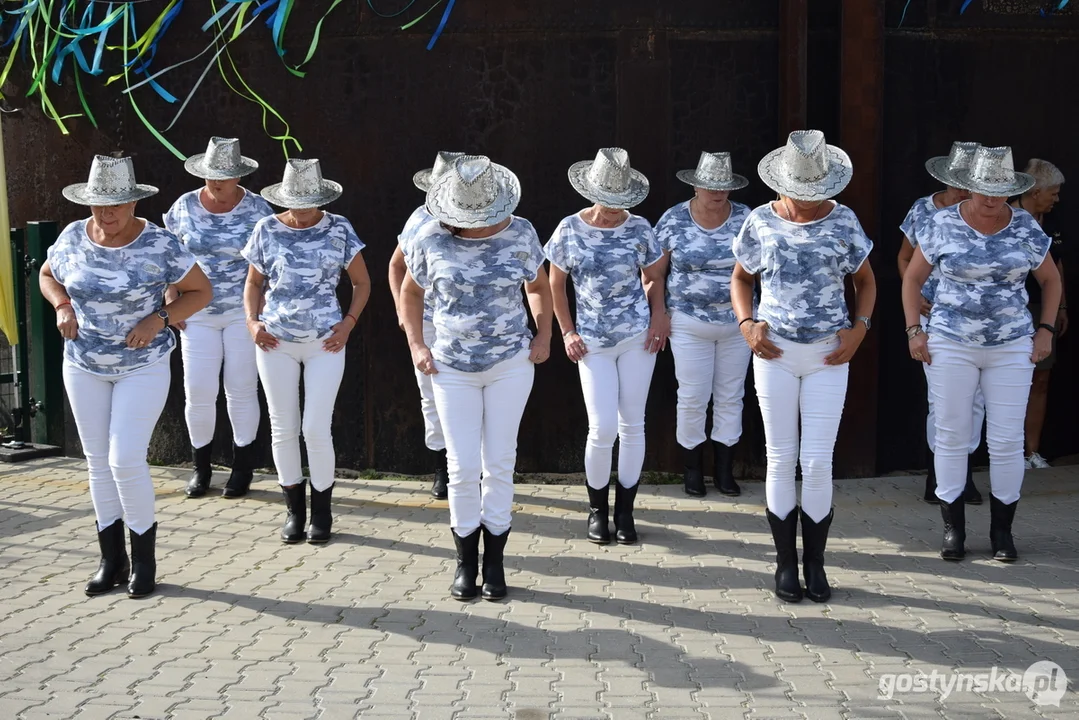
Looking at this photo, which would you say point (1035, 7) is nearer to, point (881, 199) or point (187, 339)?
point (881, 199)

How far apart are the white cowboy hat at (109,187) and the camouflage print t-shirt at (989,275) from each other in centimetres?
393

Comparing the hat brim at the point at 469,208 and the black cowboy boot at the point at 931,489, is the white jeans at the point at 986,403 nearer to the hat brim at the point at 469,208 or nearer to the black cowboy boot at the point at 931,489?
the black cowboy boot at the point at 931,489

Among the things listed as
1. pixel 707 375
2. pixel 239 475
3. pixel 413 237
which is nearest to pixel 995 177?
pixel 707 375

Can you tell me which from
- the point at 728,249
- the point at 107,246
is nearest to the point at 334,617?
the point at 107,246

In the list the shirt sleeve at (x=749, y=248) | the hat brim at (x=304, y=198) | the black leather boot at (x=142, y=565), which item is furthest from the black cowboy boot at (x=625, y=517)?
the black leather boot at (x=142, y=565)

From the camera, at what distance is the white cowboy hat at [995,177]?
6.34 meters

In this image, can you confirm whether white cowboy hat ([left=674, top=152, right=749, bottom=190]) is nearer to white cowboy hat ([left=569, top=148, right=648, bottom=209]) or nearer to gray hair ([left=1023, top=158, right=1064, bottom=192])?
white cowboy hat ([left=569, top=148, right=648, bottom=209])

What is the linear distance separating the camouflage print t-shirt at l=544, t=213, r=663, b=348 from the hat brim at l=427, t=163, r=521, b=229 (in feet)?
3.57

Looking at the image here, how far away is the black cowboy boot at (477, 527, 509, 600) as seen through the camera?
6.02 metres

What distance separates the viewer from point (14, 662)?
5129 mm

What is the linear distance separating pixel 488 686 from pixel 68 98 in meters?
6.28

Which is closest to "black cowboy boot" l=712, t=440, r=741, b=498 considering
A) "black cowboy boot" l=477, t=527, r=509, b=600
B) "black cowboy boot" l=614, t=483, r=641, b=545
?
"black cowboy boot" l=614, t=483, r=641, b=545

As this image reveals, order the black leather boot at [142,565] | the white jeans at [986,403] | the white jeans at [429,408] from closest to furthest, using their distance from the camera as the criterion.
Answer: the black leather boot at [142,565] → the white jeans at [986,403] → the white jeans at [429,408]

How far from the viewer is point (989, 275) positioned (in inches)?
253
